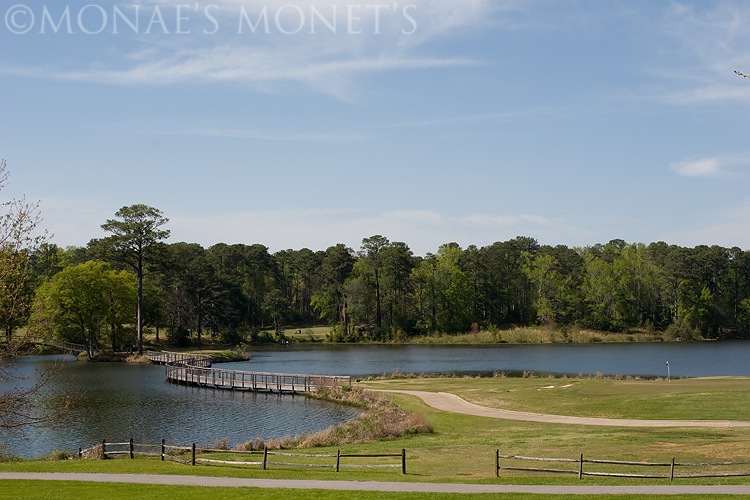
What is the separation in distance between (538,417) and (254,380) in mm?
32651

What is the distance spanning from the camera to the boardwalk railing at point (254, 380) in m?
63.2

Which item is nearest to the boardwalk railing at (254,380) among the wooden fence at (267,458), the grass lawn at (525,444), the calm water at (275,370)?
the calm water at (275,370)

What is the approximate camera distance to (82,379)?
234 ft

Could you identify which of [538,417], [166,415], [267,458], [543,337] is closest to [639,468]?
[267,458]

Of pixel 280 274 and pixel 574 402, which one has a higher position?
pixel 280 274

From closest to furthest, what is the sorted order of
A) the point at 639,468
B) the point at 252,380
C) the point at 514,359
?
1. the point at 639,468
2. the point at 252,380
3. the point at 514,359

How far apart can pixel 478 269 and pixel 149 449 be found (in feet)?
387

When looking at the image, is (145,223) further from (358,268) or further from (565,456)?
(565,456)

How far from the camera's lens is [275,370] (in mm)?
83125

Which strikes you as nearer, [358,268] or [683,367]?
[683,367]

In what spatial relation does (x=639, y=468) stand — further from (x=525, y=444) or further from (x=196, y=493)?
(x=196, y=493)

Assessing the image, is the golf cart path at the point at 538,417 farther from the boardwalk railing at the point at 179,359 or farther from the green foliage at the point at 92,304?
the green foliage at the point at 92,304

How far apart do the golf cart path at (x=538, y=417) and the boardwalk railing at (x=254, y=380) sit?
12.6m

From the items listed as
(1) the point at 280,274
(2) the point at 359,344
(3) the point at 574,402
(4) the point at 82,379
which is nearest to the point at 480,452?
(3) the point at 574,402
